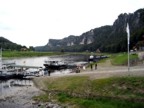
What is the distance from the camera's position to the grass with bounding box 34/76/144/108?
121ft

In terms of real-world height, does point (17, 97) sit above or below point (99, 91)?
below

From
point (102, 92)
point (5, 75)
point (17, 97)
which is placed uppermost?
point (102, 92)

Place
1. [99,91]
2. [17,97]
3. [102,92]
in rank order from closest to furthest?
[102,92], [99,91], [17,97]

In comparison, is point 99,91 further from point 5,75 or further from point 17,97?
point 5,75

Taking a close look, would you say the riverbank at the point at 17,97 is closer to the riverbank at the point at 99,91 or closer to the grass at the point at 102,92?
the riverbank at the point at 99,91

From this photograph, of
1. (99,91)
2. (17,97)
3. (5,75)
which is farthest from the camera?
(5,75)

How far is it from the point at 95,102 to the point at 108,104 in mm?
1885

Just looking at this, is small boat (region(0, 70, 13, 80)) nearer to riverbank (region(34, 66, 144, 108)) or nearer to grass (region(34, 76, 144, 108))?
riverbank (region(34, 66, 144, 108))

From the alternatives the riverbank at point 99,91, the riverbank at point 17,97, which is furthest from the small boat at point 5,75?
the riverbank at point 99,91

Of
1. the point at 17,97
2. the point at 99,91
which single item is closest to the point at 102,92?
the point at 99,91

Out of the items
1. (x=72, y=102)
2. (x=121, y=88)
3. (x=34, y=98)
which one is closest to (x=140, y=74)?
(x=121, y=88)

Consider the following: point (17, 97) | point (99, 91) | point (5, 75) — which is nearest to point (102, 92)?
point (99, 91)

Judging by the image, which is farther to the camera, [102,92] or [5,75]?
[5,75]

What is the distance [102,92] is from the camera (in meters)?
41.0
